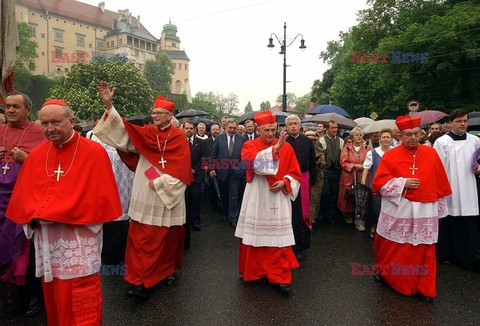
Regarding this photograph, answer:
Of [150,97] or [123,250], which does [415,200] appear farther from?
[150,97]

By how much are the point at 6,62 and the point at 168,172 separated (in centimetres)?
225

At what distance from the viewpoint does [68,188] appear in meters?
2.92

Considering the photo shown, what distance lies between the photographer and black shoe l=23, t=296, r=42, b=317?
149 inches

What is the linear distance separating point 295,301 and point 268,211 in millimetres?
1072

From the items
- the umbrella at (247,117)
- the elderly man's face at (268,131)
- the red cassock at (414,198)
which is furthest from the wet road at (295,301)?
the umbrella at (247,117)

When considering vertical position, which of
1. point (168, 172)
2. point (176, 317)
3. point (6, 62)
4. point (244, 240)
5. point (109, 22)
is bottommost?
point (176, 317)

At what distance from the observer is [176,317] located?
148 inches

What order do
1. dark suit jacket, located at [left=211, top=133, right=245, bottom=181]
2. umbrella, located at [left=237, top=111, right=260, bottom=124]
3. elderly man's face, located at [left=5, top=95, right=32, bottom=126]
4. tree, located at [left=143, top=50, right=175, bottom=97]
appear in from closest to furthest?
elderly man's face, located at [left=5, top=95, right=32, bottom=126] < dark suit jacket, located at [left=211, top=133, right=245, bottom=181] < umbrella, located at [left=237, top=111, right=260, bottom=124] < tree, located at [left=143, top=50, right=175, bottom=97]

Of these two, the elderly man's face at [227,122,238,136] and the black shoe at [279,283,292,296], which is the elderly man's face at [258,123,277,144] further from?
the elderly man's face at [227,122,238,136]

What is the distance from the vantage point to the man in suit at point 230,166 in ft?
24.5

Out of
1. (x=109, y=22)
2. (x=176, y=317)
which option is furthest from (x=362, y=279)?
(x=109, y=22)

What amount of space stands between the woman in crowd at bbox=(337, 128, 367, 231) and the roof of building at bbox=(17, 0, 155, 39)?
72.4 metres

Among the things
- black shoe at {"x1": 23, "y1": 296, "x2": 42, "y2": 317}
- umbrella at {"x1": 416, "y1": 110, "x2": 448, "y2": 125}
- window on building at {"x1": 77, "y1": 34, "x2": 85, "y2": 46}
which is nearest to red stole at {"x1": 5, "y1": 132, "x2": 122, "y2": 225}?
black shoe at {"x1": 23, "y1": 296, "x2": 42, "y2": 317}

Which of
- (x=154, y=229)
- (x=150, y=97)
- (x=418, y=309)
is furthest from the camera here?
→ (x=150, y=97)
